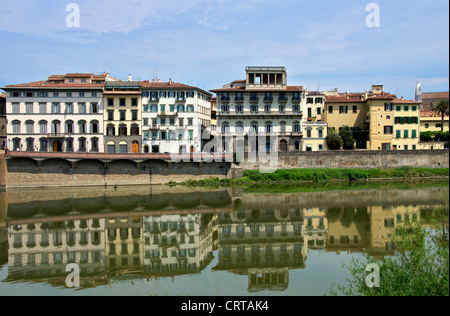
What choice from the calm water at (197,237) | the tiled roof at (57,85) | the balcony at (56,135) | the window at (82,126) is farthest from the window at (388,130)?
the balcony at (56,135)

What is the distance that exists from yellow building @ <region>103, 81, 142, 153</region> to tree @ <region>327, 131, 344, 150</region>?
2802cm

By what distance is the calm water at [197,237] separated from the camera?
69.4ft

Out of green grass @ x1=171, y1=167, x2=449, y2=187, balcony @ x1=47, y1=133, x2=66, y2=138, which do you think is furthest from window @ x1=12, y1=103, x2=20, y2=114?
green grass @ x1=171, y1=167, x2=449, y2=187

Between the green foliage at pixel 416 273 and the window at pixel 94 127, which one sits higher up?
the window at pixel 94 127

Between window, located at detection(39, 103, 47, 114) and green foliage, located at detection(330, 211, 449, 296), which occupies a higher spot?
window, located at detection(39, 103, 47, 114)

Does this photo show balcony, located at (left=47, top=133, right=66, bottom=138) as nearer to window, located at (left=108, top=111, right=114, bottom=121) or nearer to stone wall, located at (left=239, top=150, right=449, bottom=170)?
window, located at (left=108, top=111, right=114, bottom=121)

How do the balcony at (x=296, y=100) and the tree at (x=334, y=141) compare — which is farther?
the tree at (x=334, y=141)

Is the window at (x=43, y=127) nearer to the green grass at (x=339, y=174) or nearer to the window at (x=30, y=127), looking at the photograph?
the window at (x=30, y=127)

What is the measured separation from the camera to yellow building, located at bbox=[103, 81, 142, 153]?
62.0 metres

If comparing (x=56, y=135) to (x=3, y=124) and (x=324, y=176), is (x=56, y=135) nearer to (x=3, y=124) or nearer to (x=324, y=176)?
(x=3, y=124)

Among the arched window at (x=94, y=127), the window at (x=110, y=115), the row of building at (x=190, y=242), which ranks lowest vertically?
the row of building at (x=190, y=242)

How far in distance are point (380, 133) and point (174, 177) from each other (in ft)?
106

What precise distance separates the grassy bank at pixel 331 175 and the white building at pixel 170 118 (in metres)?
9.33

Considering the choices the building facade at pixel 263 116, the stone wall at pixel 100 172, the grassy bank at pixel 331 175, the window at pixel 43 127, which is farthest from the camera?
the building facade at pixel 263 116
